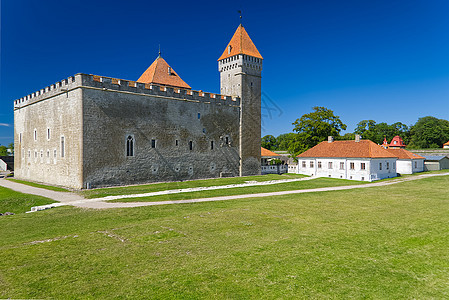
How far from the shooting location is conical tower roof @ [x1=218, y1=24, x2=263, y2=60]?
3668 cm

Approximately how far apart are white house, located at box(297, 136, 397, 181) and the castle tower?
7500 millimetres

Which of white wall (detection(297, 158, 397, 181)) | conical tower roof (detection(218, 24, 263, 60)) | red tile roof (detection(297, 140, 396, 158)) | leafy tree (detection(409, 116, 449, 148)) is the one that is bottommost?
white wall (detection(297, 158, 397, 181))

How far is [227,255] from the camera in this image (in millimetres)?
8336

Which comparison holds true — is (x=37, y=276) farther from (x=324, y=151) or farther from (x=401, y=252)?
(x=324, y=151)

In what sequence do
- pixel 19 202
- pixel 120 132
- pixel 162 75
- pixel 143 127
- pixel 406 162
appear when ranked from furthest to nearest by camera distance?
pixel 406 162 < pixel 162 75 < pixel 143 127 < pixel 120 132 < pixel 19 202

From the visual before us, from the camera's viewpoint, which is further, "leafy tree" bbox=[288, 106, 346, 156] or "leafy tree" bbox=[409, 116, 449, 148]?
"leafy tree" bbox=[409, 116, 449, 148]

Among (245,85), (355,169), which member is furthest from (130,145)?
(355,169)

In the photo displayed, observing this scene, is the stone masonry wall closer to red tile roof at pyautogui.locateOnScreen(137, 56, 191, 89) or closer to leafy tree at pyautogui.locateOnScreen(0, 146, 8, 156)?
red tile roof at pyautogui.locateOnScreen(137, 56, 191, 89)

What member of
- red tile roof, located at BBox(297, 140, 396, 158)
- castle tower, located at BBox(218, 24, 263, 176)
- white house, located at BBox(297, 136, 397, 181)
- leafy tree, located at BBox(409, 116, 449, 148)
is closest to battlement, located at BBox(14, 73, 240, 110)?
castle tower, located at BBox(218, 24, 263, 176)

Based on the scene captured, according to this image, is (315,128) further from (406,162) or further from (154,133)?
(154,133)

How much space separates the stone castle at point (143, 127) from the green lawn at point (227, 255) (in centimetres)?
1188

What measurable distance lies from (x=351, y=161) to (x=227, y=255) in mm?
29811

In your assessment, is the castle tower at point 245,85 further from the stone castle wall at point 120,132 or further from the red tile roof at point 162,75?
the red tile roof at point 162,75

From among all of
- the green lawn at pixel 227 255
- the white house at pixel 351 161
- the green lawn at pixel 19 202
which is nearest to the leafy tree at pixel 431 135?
the white house at pixel 351 161
